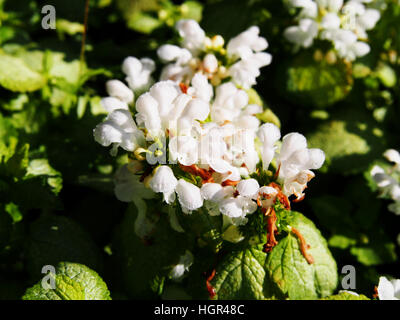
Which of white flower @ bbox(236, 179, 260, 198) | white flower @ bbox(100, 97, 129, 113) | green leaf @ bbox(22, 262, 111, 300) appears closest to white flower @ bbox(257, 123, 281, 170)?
white flower @ bbox(236, 179, 260, 198)

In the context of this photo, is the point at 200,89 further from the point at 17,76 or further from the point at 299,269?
the point at 17,76

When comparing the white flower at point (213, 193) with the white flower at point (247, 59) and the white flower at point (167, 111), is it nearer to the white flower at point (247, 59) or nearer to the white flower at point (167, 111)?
the white flower at point (167, 111)

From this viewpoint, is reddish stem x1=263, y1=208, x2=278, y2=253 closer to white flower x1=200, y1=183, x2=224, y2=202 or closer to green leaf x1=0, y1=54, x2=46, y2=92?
white flower x1=200, y1=183, x2=224, y2=202

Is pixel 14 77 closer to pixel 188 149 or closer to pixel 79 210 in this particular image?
pixel 79 210

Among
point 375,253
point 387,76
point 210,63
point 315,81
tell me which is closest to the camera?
point 210,63

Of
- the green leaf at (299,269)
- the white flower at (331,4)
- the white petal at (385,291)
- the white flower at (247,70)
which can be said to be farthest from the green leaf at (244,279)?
the white flower at (331,4)

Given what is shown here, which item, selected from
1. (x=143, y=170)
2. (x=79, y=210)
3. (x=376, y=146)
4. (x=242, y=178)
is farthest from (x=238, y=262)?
(x=376, y=146)

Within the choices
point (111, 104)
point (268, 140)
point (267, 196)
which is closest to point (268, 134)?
point (268, 140)
